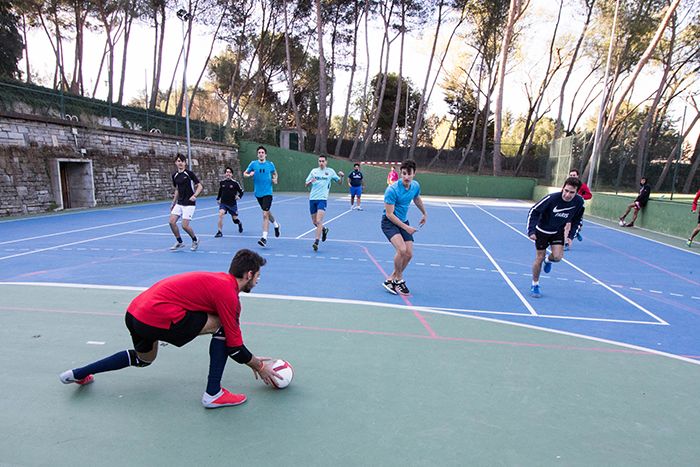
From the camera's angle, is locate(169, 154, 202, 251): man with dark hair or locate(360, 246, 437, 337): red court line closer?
locate(360, 246, 437, 337): red court line

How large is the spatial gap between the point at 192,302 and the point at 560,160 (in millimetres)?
23484

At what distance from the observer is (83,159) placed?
51.7 feet

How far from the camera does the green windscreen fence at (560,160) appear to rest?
812 inches

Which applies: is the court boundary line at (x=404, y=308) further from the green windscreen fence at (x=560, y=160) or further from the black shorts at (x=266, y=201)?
the green windscreen fence at (x=560, y=160)

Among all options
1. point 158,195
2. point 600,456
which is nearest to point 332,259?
point 600,456

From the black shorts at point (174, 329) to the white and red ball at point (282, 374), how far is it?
2.16 ft

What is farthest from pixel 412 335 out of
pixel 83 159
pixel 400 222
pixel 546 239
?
pixel 83 159

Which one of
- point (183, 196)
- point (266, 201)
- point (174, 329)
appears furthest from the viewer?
point (266, 201)

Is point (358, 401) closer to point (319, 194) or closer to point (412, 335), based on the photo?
point (412, 335)

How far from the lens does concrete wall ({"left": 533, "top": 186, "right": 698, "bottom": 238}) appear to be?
1216 cm

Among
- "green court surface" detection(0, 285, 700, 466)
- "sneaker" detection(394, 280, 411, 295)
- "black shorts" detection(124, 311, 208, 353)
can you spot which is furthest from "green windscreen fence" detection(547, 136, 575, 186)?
"black shorts" detection(124, 311, 208, 353)

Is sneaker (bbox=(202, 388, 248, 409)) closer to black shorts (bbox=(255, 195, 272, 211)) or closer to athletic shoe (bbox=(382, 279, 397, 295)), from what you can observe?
athletic shoe (bbox=(382, 279, 397, 295))

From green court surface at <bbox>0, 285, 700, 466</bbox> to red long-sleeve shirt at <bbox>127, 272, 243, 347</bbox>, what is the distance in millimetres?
633

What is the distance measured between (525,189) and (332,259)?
88.0 ft
